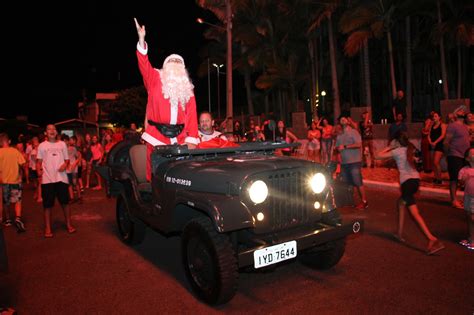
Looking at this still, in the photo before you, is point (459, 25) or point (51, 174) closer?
point (51, 174)

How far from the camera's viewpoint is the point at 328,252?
455 centimetres

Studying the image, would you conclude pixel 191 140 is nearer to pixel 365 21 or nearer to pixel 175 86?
pixel 175 86

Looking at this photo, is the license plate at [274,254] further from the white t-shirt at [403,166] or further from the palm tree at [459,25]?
the palm tree at [459,25]

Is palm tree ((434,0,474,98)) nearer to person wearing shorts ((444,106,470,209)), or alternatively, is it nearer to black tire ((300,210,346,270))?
person wearing shorts ((444,106,470,209))

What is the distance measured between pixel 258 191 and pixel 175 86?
2.54 m

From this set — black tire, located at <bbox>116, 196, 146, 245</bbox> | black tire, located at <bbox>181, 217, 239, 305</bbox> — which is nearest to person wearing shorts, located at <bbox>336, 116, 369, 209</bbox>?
black tire, located at <bbox>116, 196, 146, 245</bbox>

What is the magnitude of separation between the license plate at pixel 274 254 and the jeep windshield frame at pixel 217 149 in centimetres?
141

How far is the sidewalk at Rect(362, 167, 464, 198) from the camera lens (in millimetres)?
8820

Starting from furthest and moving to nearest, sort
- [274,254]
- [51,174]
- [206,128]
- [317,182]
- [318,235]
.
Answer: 1. [51,174]
2. [206,128]
3. [317,182]
4. [318,235]
5. [274,254]

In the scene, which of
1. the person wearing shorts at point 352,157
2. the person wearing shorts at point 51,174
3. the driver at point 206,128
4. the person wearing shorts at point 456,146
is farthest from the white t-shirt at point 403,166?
the person wearing shorts at point 51,174

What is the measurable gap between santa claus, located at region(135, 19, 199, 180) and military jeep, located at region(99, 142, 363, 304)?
0.79m

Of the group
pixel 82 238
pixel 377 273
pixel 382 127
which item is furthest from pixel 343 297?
pixel 382 127

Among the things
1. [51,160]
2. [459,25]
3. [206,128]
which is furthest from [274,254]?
[459,25]

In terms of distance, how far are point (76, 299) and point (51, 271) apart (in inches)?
43.0
